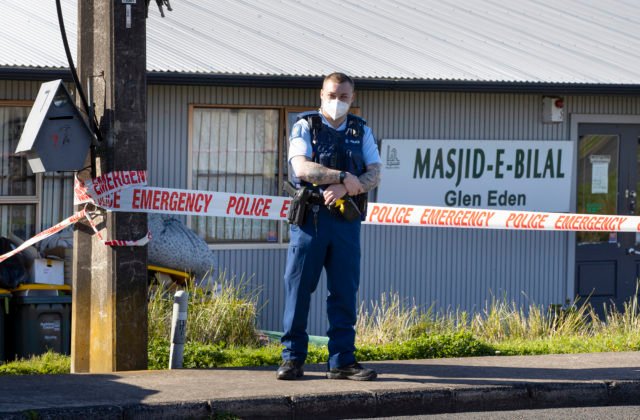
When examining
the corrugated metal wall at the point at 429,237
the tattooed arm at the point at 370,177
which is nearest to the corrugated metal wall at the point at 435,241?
the corrugated metal wall at the point at 429,237

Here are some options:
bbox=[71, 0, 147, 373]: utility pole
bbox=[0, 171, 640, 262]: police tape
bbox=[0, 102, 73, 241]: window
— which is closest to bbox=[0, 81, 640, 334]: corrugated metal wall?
bbox=[0, 102, 73, 241]: window

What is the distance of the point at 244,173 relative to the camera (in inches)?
480

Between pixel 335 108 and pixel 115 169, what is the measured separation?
1466mm

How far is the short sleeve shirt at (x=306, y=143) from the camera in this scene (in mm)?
7324

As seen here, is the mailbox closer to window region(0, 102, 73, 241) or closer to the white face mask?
the white face mask

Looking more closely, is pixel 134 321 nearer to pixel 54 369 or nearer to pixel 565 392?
pixel 54 369

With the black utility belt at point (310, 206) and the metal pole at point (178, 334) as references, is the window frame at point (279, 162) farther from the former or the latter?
the black utility belt at point (310, 206)

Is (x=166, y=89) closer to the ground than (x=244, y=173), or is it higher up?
higher up

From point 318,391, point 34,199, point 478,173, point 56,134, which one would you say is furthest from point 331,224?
point 478,173

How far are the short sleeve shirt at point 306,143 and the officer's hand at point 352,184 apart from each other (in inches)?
10.8

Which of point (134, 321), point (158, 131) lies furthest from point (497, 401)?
point (158, 131)

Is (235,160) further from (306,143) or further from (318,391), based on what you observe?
(318,391)

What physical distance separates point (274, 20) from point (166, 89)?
235 centimetres

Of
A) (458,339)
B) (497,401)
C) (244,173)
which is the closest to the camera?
(497,401)
